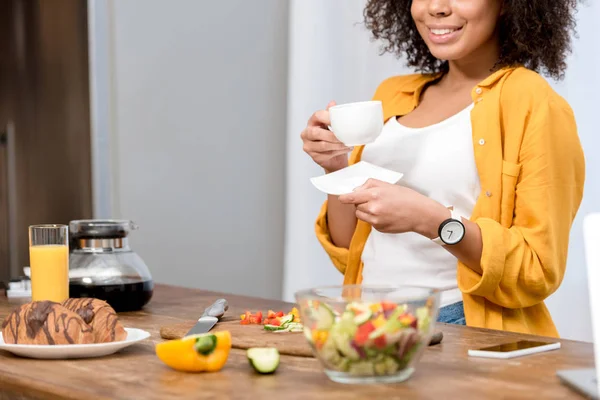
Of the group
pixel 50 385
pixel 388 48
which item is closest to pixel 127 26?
pixel 388 48

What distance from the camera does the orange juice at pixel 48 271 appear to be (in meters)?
1.53

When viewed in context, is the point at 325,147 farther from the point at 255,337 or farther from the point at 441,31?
the point at 255,337

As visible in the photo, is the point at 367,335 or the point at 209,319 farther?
the point at 209,319

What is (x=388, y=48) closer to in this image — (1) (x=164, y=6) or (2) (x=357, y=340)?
(1) (x=164, y=6)

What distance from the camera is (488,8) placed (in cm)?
187

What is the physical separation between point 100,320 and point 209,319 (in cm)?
21

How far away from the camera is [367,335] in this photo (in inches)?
36.6

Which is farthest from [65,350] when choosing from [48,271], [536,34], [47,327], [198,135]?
[198,135]

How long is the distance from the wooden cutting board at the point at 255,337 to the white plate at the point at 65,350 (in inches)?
5.4

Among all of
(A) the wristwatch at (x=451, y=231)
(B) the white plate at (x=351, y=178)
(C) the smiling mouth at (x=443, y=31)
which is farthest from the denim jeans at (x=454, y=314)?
(C) the smiling mouth at (x=443, y=31)

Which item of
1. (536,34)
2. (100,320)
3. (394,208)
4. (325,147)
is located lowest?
(100,320)

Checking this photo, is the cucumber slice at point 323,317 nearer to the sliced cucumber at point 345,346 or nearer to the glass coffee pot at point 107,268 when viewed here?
the sliced cucumber at point 345,346

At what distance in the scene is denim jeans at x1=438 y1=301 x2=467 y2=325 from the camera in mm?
1740

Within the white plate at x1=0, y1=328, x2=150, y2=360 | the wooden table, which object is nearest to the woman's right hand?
the wooden table
